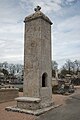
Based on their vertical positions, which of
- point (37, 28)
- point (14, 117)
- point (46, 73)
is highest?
point (37, 28)

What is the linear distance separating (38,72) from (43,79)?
130cm

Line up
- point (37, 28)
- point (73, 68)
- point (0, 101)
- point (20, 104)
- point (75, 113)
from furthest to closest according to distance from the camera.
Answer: point (73, 68) < point (0, 101) < point (37, 28) < point (20, 104) < point (75, 113)

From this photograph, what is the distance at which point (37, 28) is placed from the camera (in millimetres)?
14359

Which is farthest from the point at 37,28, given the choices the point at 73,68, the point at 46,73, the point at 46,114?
the point at 73,68

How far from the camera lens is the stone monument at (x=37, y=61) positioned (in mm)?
13789

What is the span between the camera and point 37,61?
1404cm

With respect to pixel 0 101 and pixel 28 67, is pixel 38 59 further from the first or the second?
pixel 0 101

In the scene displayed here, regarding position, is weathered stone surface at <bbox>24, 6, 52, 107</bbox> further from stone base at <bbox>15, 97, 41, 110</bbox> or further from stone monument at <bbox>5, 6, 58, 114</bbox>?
stone base at <bbox>15, 97, 41, 110</bbox>

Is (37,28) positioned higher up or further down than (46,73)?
higher up

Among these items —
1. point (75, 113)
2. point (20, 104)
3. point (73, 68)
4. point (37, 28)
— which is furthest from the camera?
point (73, 68)

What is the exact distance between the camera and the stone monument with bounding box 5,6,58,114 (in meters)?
13.8

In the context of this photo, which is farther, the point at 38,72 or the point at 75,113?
the point at 38,72

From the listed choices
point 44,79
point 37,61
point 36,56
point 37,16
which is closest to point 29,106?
point 44,79

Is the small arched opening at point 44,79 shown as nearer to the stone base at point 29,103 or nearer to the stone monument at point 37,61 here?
the stone monument at point 37,61
